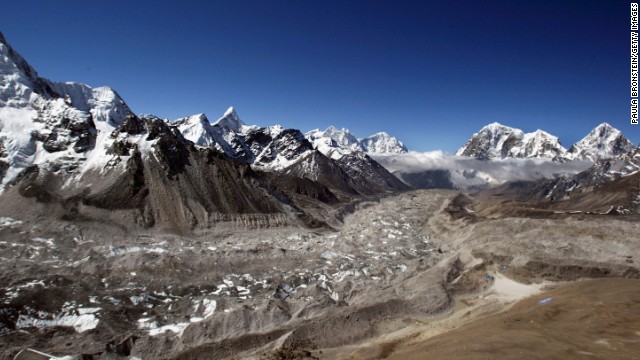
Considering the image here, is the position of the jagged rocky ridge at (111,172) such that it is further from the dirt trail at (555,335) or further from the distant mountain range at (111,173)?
the dirt trail at (555,335)

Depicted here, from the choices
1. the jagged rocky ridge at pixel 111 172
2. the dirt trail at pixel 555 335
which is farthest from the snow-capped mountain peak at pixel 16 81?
the dirt trail at pixel 555 335

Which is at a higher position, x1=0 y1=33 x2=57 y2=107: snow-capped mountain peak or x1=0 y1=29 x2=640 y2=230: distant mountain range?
x1=0 y1=33 x2=57 y2=107: snow-capped mountain peak

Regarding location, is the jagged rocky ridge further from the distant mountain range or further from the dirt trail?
the dirt trail

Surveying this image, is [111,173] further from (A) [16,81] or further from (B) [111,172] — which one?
(A) [16,81]

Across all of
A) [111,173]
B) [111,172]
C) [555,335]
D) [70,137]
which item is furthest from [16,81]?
[555,335]

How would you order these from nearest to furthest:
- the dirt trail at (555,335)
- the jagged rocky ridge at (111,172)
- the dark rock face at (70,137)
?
the dirt trail at (555,335) < the jagged rocky ridge at (111,172) < the dark rock face at (70,137)

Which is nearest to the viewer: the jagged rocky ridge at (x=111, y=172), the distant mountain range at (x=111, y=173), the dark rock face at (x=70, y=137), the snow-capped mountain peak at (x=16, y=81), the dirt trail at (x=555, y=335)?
the dirt trail at (x=555, y=335)

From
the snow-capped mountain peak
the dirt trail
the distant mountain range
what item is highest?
the snow-capped mountain peak

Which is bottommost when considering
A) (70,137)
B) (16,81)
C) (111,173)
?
(111,173)

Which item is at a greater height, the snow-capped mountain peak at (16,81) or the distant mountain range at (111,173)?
the snow-capped mountain peak at (16,81)

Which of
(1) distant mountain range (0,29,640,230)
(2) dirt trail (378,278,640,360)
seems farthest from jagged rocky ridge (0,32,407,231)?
(2) dirt trail (378,278,640,360)

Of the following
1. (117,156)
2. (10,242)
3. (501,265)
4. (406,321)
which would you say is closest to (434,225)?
(501,265)
